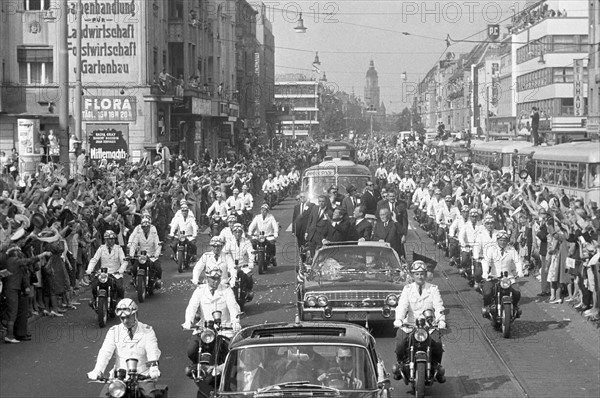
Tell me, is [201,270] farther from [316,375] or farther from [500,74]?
[500,74]

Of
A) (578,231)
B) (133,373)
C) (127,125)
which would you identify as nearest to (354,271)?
(578,231)

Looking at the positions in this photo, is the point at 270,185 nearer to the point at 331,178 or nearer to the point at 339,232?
the point at 331,178

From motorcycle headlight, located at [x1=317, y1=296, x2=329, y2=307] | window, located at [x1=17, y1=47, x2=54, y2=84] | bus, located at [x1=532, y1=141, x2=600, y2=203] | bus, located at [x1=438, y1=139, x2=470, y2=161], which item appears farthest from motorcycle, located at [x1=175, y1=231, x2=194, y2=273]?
bus, located at [x1=438, y1=139, x2=470, y2=161]

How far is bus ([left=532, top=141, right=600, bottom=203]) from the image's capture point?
35969 millimetres

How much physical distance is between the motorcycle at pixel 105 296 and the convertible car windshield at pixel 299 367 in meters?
9.40

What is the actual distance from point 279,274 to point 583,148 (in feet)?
47.6

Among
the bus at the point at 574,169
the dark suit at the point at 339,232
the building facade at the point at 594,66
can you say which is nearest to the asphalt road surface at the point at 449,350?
the dark suit at the point at 339,232

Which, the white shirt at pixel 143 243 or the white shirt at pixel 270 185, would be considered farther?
the white shirt at pixel 270 185

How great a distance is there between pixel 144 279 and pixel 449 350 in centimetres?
775

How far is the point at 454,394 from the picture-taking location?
538 inches

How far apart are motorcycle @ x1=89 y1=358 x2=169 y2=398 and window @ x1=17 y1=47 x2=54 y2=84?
4602 centimetres

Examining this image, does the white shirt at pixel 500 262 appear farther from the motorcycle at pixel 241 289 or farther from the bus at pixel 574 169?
the bus at pixel 574 169

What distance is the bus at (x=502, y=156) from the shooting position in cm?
5225

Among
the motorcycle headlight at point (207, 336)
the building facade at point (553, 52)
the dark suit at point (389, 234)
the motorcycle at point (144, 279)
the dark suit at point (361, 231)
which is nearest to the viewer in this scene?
the motorcycle headlight at point (207, 336)
